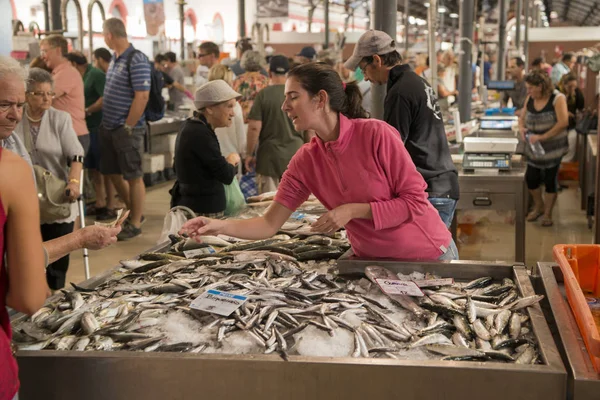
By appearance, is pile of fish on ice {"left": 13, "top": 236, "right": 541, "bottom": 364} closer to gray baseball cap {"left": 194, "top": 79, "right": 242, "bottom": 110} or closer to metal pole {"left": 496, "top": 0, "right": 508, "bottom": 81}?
gray baseball cap {"left": 194, "top": 79, "right": 242, "bottom": 110}

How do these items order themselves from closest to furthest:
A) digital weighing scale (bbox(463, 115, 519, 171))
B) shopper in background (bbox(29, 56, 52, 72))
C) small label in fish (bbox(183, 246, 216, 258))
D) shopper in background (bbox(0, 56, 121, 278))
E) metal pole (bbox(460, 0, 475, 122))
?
1. shopper in background (bbox(0, 56, 121, 278))
2. small label in fish (bbox(183, 246, 216, 258))
3. digital weighing scale (bbox(463, 115, 519, 171))
4. shopper in background (bbox(29, 56, 52, 72))
5. metal pole (bbox(460, 0, 475, 122))

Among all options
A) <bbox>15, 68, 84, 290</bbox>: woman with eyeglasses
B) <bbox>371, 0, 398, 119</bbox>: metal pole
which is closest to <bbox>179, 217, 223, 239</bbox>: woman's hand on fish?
<bbox>15, 68, 84, 290</bbox>: woman with eyeglasses

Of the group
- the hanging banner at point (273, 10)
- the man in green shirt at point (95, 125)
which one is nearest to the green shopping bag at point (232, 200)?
the man in green shirt at point (95, 125)

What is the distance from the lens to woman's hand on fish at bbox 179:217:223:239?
305 cm

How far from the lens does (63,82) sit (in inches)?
296

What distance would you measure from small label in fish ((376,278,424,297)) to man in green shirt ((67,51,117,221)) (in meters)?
6.53

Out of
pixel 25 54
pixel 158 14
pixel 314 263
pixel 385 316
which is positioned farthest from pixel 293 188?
pixel 158 14

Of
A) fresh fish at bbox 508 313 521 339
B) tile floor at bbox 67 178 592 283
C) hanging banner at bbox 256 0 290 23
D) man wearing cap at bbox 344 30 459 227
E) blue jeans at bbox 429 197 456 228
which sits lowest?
tile floor at bbox 67 178 592 283

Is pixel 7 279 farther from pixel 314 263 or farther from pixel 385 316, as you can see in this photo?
pixel 314 263

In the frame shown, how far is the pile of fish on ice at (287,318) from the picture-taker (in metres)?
2.38

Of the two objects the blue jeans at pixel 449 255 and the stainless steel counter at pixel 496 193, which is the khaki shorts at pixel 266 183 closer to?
the stainless steel counter at pixel 496 193

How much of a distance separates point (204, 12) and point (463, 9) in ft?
64.0

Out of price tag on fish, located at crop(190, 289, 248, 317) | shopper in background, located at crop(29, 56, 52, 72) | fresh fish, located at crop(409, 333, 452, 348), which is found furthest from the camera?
shopper in background, located at crop(29, 56, 52, 72)

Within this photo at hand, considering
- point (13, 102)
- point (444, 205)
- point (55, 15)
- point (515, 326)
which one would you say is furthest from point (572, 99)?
point (13, 102)
